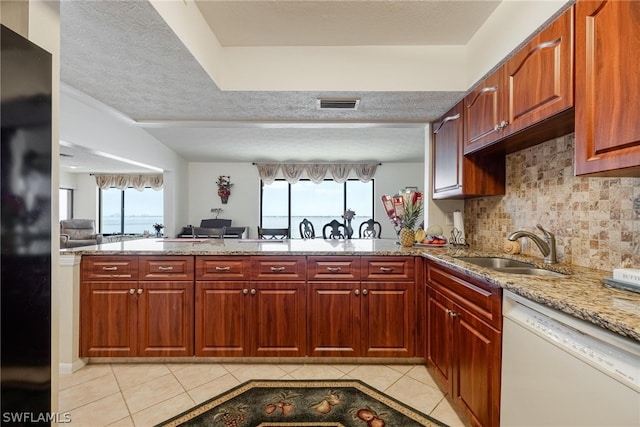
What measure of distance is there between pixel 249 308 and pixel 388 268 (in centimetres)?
107

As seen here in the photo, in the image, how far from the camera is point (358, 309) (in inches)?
88.1

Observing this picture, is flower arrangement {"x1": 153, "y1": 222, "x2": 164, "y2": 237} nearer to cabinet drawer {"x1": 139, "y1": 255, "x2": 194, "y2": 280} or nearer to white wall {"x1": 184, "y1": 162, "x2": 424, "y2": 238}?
white wall {"x1": 184, "y1": 162, "x2": 424, "y2": 238}

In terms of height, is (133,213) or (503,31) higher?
(503,31)

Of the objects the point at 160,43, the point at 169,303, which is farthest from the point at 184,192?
the point at 160,43

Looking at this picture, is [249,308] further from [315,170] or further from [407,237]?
[315,170]

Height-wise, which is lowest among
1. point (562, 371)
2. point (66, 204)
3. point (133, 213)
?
point (562, 371)

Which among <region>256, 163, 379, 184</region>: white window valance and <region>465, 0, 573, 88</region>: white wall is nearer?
<region>465, 0, 573, 88</region>: white wall

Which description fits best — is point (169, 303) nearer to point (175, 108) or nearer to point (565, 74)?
point (175, 108)

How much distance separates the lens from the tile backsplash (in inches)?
53.9

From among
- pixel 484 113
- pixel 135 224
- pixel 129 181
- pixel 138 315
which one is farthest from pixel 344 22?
pixel 135 224

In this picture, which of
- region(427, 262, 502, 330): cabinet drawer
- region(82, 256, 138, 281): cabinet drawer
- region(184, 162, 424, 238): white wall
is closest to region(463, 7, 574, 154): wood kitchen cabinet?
region(427, 262, 502, 330): cabinet drawer

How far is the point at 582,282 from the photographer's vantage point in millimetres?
1218

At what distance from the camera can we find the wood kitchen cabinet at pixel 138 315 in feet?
7.27

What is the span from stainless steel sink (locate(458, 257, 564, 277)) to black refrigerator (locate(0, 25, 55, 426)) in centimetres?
199
